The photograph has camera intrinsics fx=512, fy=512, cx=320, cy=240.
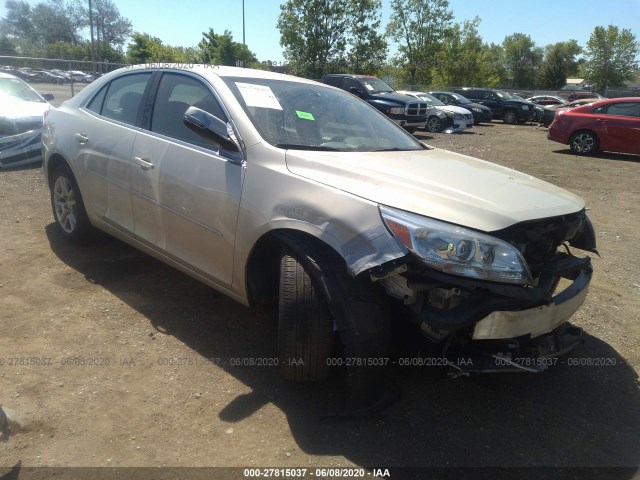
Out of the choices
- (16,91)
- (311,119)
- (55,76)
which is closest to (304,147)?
(311,119)

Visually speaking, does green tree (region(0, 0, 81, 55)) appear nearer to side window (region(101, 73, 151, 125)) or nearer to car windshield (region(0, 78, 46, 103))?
car windshield (region(0, 78, 46, 103))

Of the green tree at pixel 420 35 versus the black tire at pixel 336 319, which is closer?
the black tire at pixel 336 319

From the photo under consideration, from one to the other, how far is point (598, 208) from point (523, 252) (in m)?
5.81

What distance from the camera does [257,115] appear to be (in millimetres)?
3188

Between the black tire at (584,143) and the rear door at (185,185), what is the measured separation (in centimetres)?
1267

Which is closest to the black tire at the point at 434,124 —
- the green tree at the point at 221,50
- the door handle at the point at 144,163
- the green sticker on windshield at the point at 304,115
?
the green sticker on windshield at the point at 304,115

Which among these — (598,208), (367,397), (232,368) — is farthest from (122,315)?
(598,208)

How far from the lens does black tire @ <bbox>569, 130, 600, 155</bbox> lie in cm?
1331

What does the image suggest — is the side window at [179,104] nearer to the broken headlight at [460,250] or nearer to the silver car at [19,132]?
the broken headlight at [460,250]

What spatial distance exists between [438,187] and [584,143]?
1283cm

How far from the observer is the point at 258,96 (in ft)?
11.0

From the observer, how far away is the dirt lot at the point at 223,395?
7.99 feet

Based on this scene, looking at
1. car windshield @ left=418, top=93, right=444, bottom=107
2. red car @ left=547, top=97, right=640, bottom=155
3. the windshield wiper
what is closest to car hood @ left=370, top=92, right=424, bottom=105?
car windshield @ left=418, top=93, right=444, bottom=107

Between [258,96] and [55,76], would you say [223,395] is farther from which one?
[55,76]
